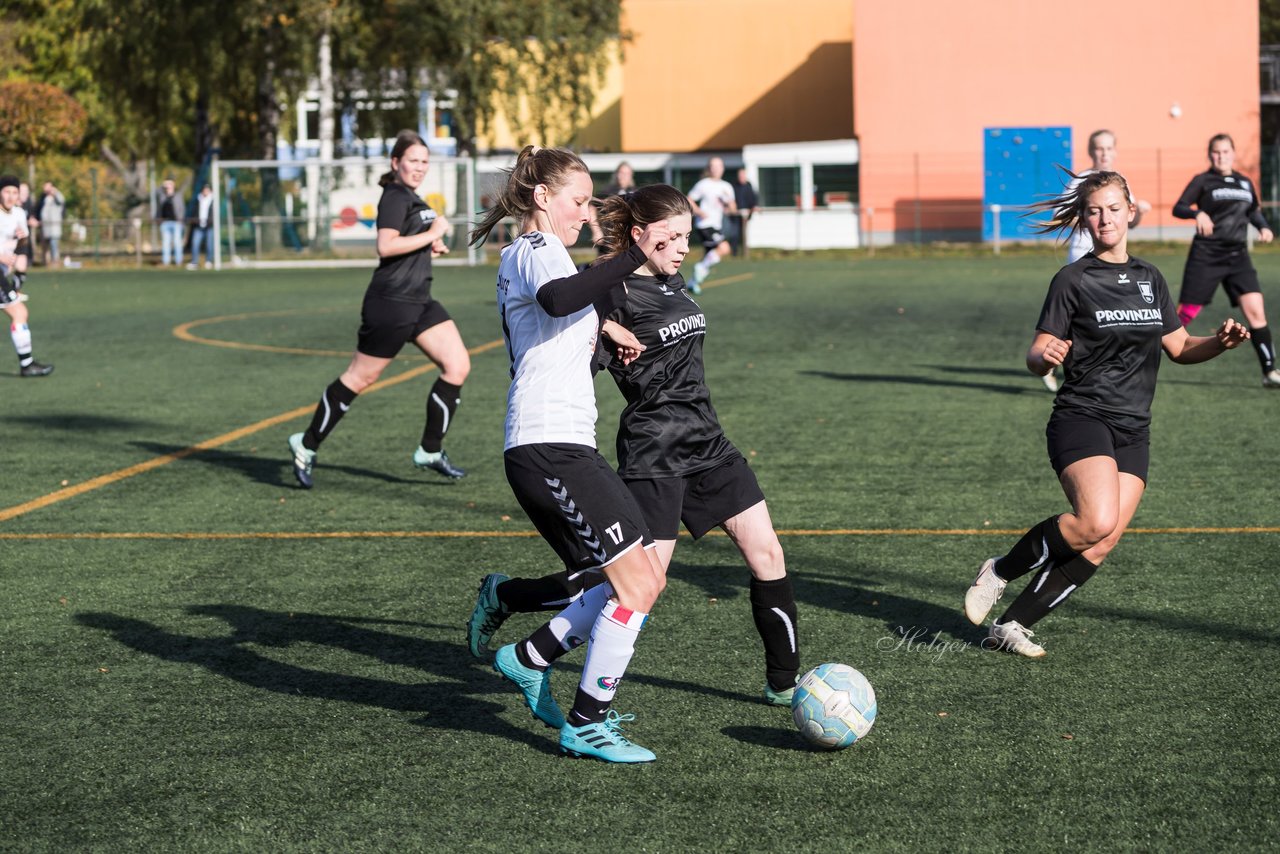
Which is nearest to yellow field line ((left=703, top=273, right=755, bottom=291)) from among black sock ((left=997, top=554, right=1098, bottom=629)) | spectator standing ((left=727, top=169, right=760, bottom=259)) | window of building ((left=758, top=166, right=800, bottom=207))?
spectator standing ((left=727, top=169, right=760, bottom=259))

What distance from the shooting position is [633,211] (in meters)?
4.79

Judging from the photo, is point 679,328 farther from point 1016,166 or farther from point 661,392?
point 1016,166

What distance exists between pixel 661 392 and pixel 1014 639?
167 cm

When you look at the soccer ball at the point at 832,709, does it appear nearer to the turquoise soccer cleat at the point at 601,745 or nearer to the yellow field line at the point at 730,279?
the turquoise soccer cleat at the point at 601,745

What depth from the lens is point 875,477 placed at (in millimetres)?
9383

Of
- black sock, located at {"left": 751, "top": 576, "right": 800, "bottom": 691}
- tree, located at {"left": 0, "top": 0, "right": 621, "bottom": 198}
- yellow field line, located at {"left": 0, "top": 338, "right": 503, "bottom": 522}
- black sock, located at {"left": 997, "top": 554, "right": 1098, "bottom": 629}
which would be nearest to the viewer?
black sock, located at {"left": 751, "top": 576, "right": 800, "bottom": 691}

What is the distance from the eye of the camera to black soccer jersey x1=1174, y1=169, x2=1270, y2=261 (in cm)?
1299

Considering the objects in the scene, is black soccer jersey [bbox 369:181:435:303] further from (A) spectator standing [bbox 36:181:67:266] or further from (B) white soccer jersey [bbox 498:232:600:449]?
(A) spectator standing [bbox 36:181:67:266]

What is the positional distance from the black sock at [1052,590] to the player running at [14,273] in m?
11.7

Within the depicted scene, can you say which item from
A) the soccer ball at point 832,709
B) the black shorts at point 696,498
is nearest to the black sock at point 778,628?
the black shorts at point 696,498

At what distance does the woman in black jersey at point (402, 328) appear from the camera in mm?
9297

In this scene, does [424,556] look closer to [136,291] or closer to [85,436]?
[85,436]

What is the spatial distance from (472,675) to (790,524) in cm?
288

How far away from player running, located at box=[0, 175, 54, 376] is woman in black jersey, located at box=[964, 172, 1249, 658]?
11598mm
